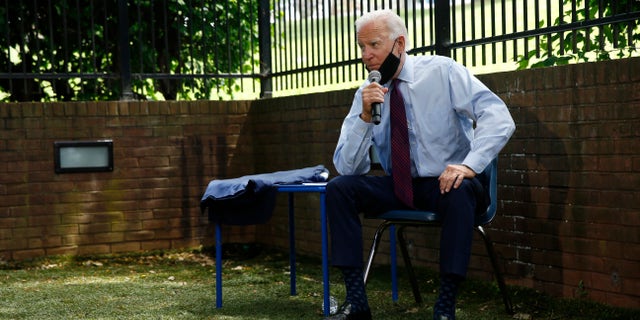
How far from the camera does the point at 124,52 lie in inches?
322

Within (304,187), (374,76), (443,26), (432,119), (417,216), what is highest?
(443,26)

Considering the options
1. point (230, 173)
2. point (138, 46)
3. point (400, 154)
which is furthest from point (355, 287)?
point (138, 46)

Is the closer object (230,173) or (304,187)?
(304,187)

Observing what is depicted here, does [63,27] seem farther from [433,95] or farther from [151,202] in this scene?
[433,95]

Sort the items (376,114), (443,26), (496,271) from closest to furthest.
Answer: (376,114) → (496,271) → (443,26)

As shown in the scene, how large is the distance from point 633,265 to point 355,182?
138 centimetres

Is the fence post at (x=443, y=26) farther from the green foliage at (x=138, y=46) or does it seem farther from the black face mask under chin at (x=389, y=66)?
the green foliage at (x=138, y=46)

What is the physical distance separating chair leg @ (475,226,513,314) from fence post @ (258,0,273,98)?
4177 millimetres

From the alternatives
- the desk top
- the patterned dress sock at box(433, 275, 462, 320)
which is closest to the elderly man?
the desk top

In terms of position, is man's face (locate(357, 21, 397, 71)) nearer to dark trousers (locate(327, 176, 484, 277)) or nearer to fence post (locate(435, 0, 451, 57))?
dark trousers (locate(327, 176, 484, 277))

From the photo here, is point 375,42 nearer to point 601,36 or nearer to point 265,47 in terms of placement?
point 601,36

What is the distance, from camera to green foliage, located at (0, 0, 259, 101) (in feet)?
27.4

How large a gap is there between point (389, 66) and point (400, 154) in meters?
0.44

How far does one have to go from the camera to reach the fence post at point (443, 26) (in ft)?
20.4
